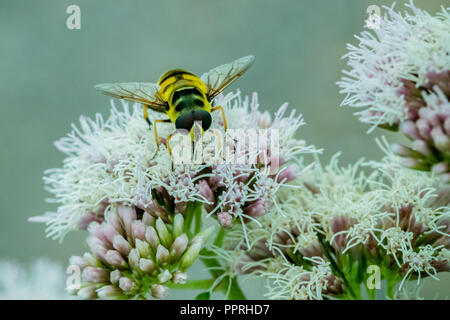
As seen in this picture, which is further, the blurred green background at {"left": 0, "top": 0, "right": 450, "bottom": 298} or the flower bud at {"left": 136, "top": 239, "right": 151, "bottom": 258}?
the blurred green background at {"left": 0, "top": 0, "right": 450, "bottom": 298}

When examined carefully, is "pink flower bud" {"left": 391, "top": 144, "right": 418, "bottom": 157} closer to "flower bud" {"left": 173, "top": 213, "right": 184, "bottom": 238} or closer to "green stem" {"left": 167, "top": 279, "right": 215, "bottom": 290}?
"flower bud" {"left": 173, "top": 213, "right": 184, "bottom": 238}

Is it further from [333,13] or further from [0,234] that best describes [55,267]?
[333,13]

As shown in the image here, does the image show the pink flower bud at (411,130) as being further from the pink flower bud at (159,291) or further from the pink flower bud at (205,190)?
the pink flower bud at (159,291)

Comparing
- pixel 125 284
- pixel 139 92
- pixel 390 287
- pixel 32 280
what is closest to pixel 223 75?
pixel 139 92

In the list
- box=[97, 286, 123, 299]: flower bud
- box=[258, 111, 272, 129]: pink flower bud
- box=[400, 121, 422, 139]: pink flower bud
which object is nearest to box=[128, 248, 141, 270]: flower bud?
box=[97, 286, 123, 299]: flower bud

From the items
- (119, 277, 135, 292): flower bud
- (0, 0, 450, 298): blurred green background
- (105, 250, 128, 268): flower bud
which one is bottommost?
(119, 277, 135, 292): flower bud

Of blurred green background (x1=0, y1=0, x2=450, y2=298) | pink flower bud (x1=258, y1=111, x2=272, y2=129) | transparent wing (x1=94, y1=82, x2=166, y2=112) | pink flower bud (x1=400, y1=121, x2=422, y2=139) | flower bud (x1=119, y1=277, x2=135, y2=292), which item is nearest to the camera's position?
pink flower bud (x1=400, y1=121, x2=422, y2=139)
